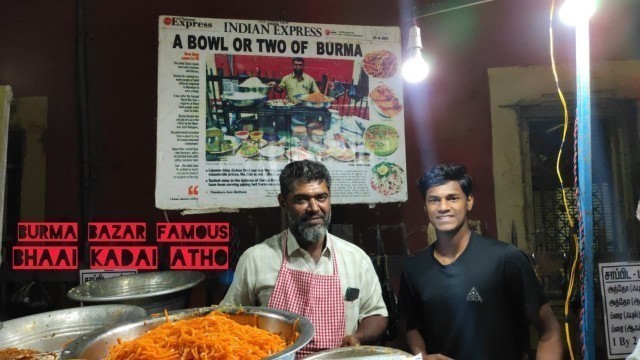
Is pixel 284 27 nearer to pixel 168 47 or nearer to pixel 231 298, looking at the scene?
pixel 168 47

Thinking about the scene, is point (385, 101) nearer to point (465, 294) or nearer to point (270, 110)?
point (270, 110)

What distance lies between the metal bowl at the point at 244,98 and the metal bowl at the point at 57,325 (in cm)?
184

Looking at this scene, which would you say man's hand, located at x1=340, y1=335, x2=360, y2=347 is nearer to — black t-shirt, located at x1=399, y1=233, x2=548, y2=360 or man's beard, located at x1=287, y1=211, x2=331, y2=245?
black t-shirt, located at x1=399, y1=233, x2=548, y2=360

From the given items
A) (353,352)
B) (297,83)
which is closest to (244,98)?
(297,83)

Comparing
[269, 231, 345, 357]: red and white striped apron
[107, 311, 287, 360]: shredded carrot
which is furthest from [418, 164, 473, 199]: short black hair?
[107, 311, 287, 360]: shredded carrot

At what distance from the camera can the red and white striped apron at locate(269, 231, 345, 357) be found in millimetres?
2459

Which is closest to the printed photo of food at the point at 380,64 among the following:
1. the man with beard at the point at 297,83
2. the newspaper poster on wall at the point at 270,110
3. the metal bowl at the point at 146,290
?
the newspaper poster on wall at the point at 270,110

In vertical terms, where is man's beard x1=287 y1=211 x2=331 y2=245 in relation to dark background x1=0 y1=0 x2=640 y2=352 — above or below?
below

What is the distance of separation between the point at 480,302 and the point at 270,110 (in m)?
2.22

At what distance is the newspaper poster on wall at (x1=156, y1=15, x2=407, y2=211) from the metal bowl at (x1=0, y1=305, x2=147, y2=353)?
116cm

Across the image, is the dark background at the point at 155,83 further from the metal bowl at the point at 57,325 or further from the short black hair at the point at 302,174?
the metal bowl at the point at 57,325

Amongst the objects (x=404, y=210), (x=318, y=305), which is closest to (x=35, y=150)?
(x=318, y=305)

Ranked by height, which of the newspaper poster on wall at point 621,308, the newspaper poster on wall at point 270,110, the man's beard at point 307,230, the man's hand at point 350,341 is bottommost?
the newspaper poster on wall at point 621,308

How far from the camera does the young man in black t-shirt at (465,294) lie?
2.28m
